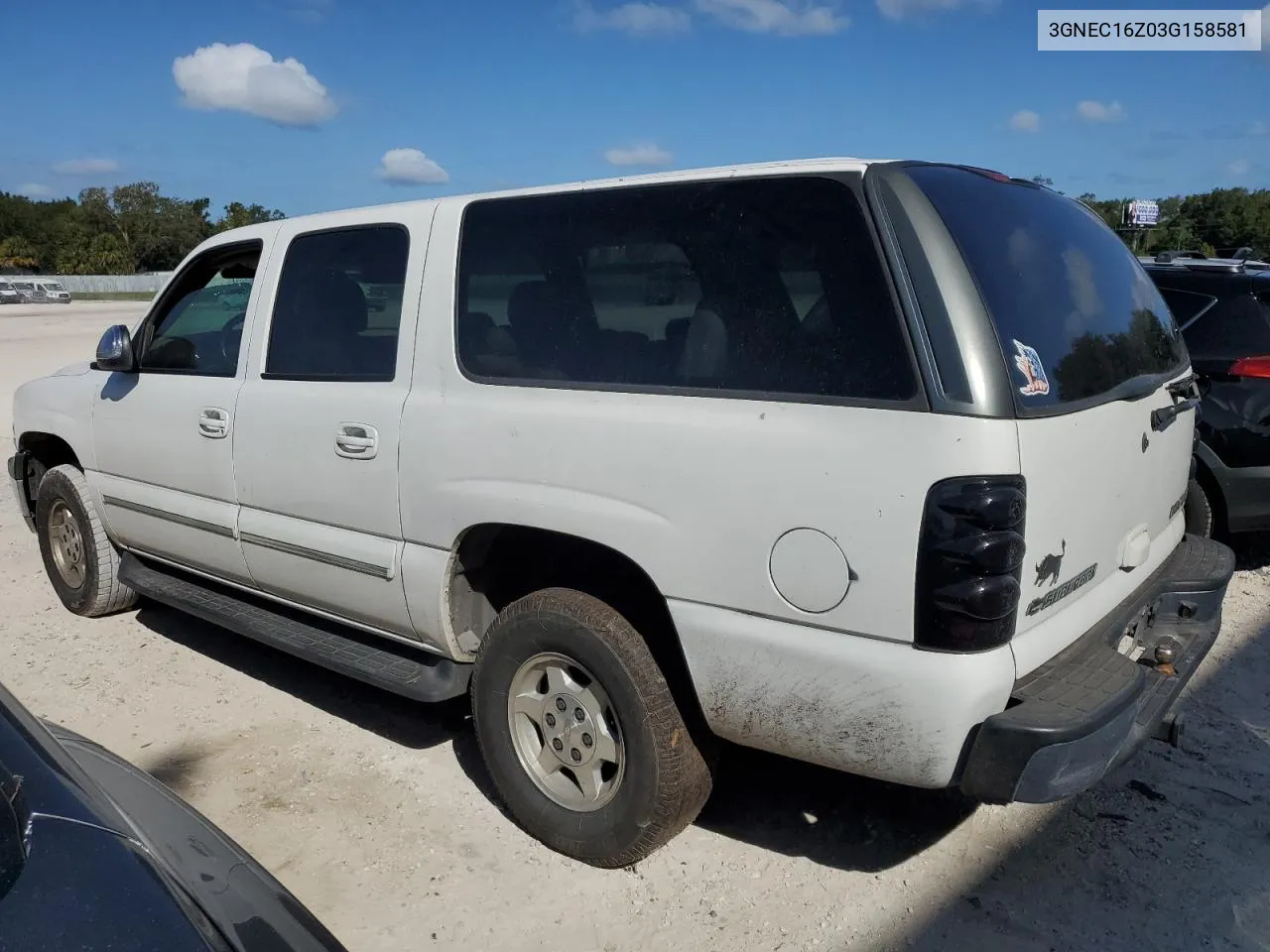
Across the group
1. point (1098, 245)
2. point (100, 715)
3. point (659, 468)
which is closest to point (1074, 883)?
point (659, 468)

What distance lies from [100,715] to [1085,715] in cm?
379

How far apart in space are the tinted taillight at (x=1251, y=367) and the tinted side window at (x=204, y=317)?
4.79m

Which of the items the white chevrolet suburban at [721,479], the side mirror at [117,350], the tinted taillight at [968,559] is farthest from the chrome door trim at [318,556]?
the tinted taillight at [968,559]

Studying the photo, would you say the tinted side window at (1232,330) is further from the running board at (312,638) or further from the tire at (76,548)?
the tire at (76,548)

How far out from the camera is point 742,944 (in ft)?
9.07

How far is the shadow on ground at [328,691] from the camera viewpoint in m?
4.11

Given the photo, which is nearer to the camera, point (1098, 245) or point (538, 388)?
point (538, 388)

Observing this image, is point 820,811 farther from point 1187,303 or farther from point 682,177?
point 1187,303

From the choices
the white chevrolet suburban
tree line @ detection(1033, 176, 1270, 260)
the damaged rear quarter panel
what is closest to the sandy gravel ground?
the white chevrolet suburban

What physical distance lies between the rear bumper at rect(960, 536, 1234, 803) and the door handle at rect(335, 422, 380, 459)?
6.86 ft

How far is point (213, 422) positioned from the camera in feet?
13.2

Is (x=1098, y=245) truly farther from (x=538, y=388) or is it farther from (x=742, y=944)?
(x=742, y=944)

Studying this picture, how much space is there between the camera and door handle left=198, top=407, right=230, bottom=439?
3992 millimetres

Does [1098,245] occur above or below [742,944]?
above
